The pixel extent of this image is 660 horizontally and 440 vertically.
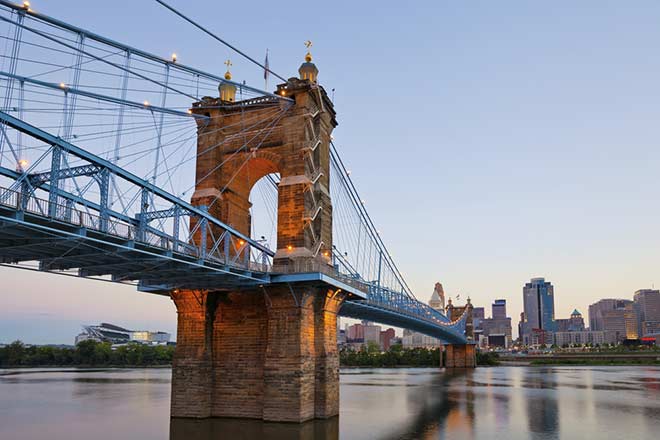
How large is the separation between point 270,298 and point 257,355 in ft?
13.0

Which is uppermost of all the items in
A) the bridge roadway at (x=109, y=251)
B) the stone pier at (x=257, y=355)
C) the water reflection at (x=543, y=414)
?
the bridge roadway at (x=109, y=251)

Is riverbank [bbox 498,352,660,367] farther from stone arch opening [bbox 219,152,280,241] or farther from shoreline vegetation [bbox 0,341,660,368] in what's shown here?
stone arch opening [bbox 219,152,280,241]

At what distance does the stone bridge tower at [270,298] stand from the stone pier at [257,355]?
6 cm

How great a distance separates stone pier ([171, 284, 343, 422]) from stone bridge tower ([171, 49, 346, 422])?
2.5 inches

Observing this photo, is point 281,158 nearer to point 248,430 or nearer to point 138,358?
point 248,430

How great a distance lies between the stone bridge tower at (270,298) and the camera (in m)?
35.2

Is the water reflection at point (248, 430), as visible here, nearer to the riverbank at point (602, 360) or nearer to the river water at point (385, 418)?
the river water at point (385, 418)

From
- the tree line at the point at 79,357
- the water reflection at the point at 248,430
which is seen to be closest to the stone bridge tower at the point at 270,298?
the water reflection at the point at 248,430

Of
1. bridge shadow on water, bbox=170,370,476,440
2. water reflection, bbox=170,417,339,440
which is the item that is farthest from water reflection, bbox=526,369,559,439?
water reflection, bbox=170,417,339,440

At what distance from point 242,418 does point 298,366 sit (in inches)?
214

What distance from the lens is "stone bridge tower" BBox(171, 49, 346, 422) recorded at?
35.2 meters

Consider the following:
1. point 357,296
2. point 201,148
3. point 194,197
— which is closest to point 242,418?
point 357,296

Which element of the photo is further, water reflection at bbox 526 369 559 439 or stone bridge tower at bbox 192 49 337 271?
stone bridge tower at bbox 192 49 337 271

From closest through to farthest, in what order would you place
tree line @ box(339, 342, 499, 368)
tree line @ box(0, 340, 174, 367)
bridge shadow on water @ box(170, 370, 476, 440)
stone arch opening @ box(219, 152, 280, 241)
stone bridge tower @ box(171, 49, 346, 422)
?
bridge shadow on water @ box(170, 370, 476, 440), stone bridge tower @ box(171, 49, 346, 422), stone arch opening @ box(219, 152, 280, 241), tree line @ box(0, 340, 174, 367), tree line @ box(339, 342, 499, 368)
